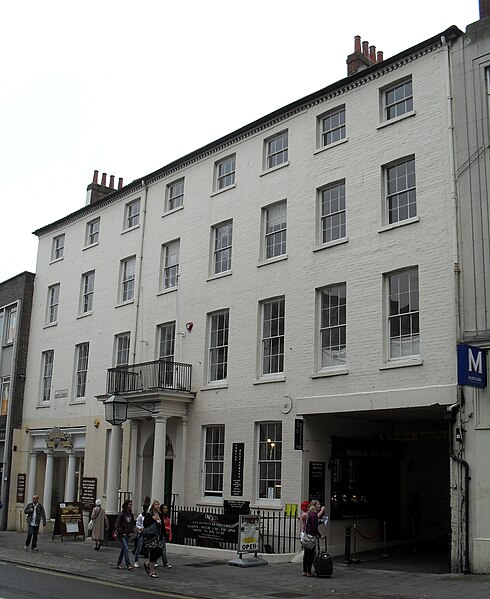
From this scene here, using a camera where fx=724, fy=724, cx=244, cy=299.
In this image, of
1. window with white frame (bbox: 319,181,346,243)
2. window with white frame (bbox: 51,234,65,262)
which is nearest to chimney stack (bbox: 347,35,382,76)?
window with white frame (bbox: 319,181,346,243)

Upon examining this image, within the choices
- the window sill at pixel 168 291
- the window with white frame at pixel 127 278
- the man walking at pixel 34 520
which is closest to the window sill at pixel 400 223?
the window sill at pixel 168 291

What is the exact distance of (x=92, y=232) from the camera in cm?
3142

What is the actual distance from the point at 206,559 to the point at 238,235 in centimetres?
1008

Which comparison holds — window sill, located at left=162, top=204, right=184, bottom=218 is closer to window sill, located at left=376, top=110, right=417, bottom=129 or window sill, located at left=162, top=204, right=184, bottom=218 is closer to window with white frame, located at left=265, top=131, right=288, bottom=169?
window with white frame, located at left=265, top=131, right=288, bottom=169

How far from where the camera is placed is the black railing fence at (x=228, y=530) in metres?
19.3

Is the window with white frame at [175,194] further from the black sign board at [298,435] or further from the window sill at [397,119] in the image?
the black sign board at [298,435]

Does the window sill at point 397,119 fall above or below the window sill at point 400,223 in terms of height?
above

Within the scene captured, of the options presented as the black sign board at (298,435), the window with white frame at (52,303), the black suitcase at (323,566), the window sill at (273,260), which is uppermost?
the window with white frame at (52,303)

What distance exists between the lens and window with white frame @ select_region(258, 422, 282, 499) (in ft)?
68.2

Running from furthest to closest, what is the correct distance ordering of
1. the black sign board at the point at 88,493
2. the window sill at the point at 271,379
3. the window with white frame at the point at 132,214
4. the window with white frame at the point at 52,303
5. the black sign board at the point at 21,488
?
the window with white frame at the point at 52,303 → the black sign board at the point at 21,488 → the window with white frame at the point at 132,214 → the black sign board at the point at 88,493 → the window sill at the point at 271,379

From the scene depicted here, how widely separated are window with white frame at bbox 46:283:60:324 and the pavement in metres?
12.9

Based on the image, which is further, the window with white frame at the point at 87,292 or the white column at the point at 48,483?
the window with white frame at the point at 87,292

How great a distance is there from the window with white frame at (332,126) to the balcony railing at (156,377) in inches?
336

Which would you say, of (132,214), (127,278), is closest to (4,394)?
(127,278)
